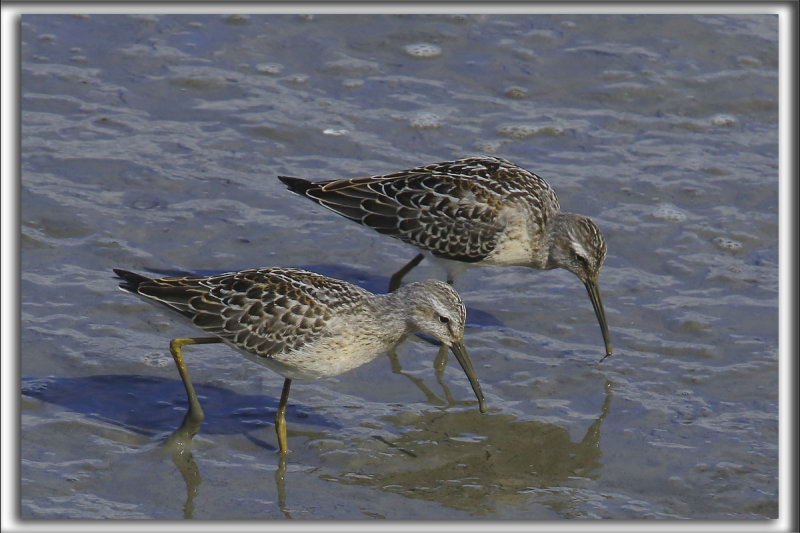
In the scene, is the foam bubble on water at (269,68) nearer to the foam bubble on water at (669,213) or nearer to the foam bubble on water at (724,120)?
the foam bubble on water at (669,213)

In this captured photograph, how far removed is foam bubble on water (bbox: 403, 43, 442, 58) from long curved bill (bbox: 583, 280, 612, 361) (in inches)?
202

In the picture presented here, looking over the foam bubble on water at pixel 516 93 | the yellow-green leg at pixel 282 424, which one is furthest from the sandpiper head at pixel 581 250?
the foam bubble on water at pixel 516 93

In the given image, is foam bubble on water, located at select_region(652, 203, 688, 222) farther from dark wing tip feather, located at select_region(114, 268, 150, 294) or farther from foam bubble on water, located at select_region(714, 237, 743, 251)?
dark wing tip feather, located at select_region(114, 268, 150, 294)

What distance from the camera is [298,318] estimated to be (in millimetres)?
8406

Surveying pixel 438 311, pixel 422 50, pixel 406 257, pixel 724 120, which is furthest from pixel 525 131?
pixel 438 311

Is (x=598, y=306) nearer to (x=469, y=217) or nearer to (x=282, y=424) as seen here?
(x=469, y=217)

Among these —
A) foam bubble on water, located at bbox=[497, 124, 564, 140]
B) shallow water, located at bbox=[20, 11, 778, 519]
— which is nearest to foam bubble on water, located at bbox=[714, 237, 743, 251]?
shallow water, located at bbox=[20, 11, 778, 519]

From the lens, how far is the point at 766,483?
8.59m

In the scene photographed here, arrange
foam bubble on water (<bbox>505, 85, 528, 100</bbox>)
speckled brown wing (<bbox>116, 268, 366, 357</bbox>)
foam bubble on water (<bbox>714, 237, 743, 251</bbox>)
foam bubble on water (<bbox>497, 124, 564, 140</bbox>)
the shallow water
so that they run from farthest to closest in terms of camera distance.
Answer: foam bubble on water (<bbox>505, 85, 528, 100</bbox>) → foam bubble on water (<bbox>497, 124, 564, 140</bbox>) → foam bubble on water (<bbox>714, 237, 743, 251</bbox>) → the shallow water → speckled brown wing (<bbox>116, 268, 366, 357</bbox>)

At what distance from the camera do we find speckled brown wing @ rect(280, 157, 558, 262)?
10.7 meters

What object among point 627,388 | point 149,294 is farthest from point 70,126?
point 627,388

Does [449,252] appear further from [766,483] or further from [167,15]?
[167,15]

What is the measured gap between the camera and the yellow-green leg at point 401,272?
11019mm

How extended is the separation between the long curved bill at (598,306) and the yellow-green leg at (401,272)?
5.56 feet
